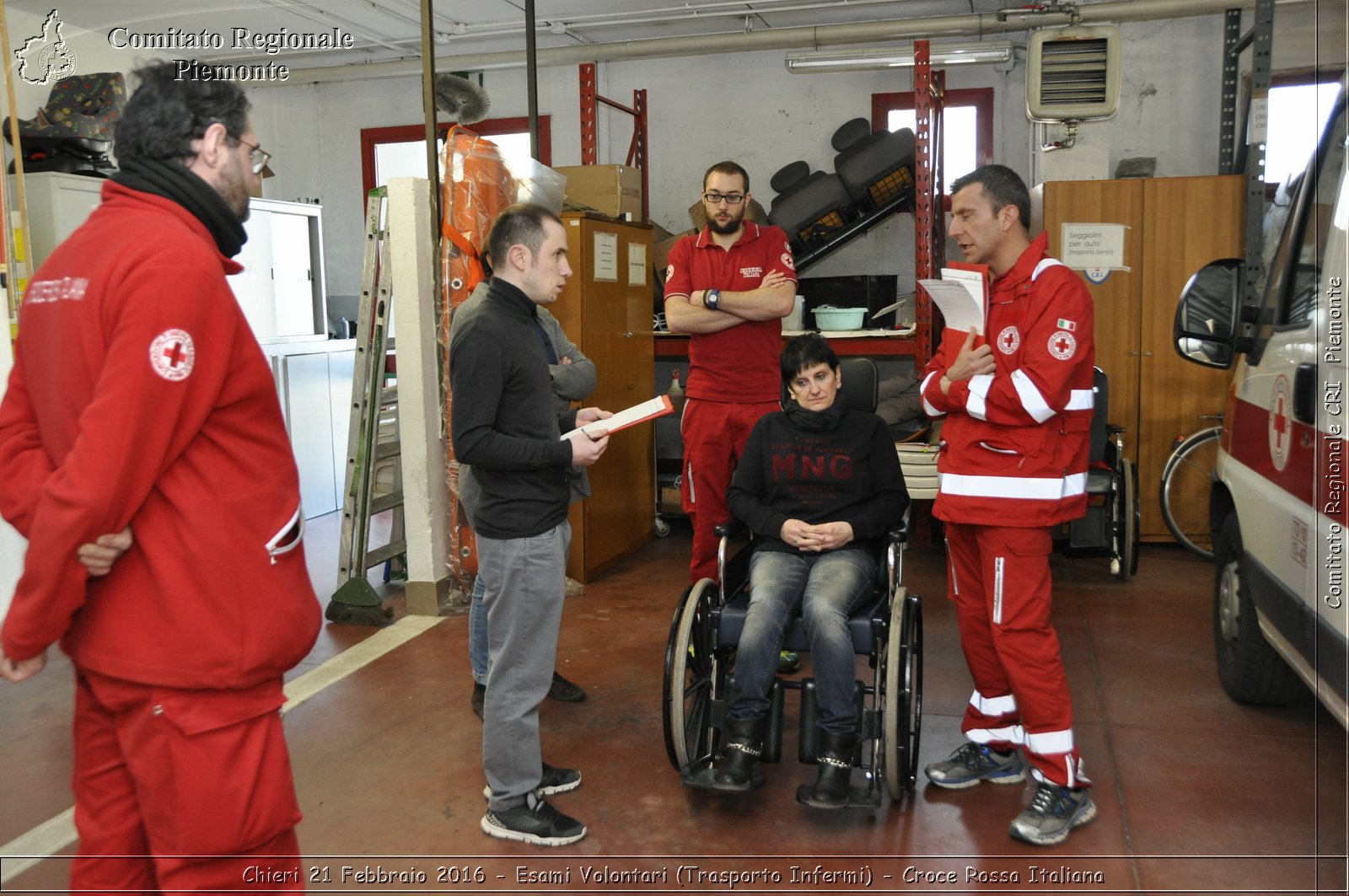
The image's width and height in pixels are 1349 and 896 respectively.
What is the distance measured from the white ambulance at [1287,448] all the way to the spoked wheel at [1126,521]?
1.42 metres

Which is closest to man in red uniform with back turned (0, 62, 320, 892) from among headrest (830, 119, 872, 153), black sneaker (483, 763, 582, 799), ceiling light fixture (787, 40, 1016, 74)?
black sneaker (483, 763, 582, 799)

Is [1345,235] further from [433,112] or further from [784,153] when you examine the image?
[784,153]

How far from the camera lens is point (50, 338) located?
152 centimetres

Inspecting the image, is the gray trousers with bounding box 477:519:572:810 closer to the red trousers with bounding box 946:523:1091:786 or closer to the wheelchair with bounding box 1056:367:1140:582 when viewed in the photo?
the red trousers with bounding box 946:523:1091:786

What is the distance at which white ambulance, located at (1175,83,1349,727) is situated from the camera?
231 cm

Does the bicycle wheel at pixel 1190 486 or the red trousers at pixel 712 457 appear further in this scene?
the bicycle wheel at pixel 1190 486

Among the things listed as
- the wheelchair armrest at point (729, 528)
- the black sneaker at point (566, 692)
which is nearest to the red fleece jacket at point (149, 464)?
the wheelchair armrest at point (729, 528)

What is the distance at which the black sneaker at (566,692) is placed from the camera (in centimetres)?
372

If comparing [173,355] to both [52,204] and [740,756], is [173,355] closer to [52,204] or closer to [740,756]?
[740,756]

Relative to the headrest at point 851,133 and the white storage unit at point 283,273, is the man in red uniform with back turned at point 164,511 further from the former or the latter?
the headrest at point 851,133

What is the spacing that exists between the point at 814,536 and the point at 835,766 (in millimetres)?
655

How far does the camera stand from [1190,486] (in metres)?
5.76

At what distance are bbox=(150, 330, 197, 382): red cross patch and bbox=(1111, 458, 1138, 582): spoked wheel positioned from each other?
449 centimetres

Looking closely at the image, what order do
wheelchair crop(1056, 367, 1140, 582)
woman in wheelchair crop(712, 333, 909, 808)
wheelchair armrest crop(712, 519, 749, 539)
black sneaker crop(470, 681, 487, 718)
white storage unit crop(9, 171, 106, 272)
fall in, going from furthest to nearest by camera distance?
white storage unit crop(9, 171, 106, 272), wheelchair crop(1056, 367, 1140, 582), black sneaker crop(470, 681, 487, 718), wheelchair armrest crop(712, 519, 749, 539), woman in wheelchair crop(712, 333, 909, 808)
